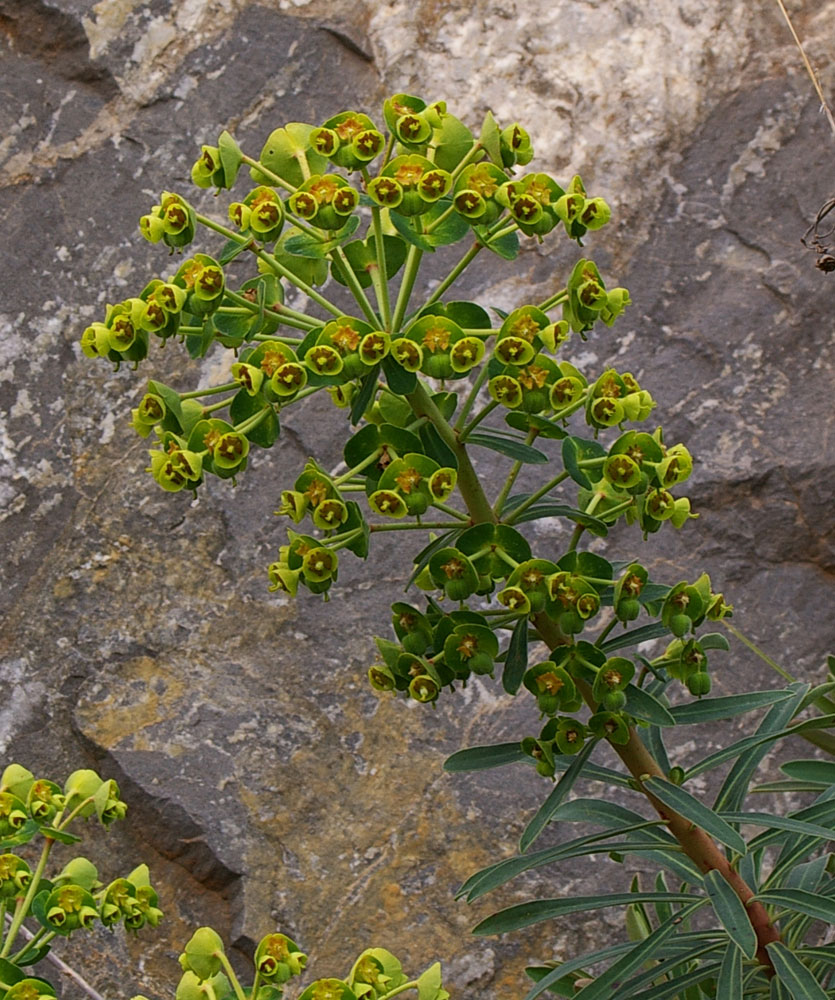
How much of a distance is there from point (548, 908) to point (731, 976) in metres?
0.24

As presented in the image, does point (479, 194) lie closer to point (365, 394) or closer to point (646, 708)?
point (365, 394)

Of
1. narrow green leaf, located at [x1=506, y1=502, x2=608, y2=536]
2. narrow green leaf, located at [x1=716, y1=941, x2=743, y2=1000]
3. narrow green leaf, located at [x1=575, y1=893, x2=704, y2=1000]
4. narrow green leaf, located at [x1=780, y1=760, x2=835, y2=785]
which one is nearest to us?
narrow green leaf, located at [x1=506, y1=502, x2=608, y2=536]

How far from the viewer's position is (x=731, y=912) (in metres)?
1.32

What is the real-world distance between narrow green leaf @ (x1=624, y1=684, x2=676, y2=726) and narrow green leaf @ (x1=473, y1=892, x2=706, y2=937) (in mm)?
283

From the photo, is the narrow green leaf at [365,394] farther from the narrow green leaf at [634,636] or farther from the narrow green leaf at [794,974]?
the narrow green leaf at [794,974]

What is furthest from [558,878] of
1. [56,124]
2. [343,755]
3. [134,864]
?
[56,124]

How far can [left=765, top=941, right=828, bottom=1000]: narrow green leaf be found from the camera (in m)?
1.32

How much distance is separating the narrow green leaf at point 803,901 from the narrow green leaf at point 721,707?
205 millimetres

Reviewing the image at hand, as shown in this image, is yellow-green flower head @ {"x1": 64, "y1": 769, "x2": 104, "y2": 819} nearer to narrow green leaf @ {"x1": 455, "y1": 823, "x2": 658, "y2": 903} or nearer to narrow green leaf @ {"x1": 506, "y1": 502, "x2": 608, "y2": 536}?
narrow green leaf @ {"x1": 455, "y1": 823, "x2": 658, "y2": 903}

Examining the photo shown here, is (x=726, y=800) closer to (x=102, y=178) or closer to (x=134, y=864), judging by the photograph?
(x=134, y=864)

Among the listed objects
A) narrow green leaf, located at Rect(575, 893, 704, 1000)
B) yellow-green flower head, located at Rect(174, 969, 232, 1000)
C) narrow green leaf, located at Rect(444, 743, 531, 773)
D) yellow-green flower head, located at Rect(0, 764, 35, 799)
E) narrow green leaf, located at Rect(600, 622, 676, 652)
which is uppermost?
narrow green leaf, located at Rect(600, 622, 676, 652)

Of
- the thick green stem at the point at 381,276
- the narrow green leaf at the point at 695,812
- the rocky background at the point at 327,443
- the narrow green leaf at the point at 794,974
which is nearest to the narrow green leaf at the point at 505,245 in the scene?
the thick green stem at the point at 381,276

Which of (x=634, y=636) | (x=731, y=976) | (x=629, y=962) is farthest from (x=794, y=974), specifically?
(x=634, y=636)

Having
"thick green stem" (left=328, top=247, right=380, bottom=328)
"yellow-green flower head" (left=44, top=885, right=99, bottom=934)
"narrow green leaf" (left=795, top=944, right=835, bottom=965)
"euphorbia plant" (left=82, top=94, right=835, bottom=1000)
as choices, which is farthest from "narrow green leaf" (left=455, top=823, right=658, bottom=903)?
"thick green stem" (left=328, top=247, right=380, bottom=328)
